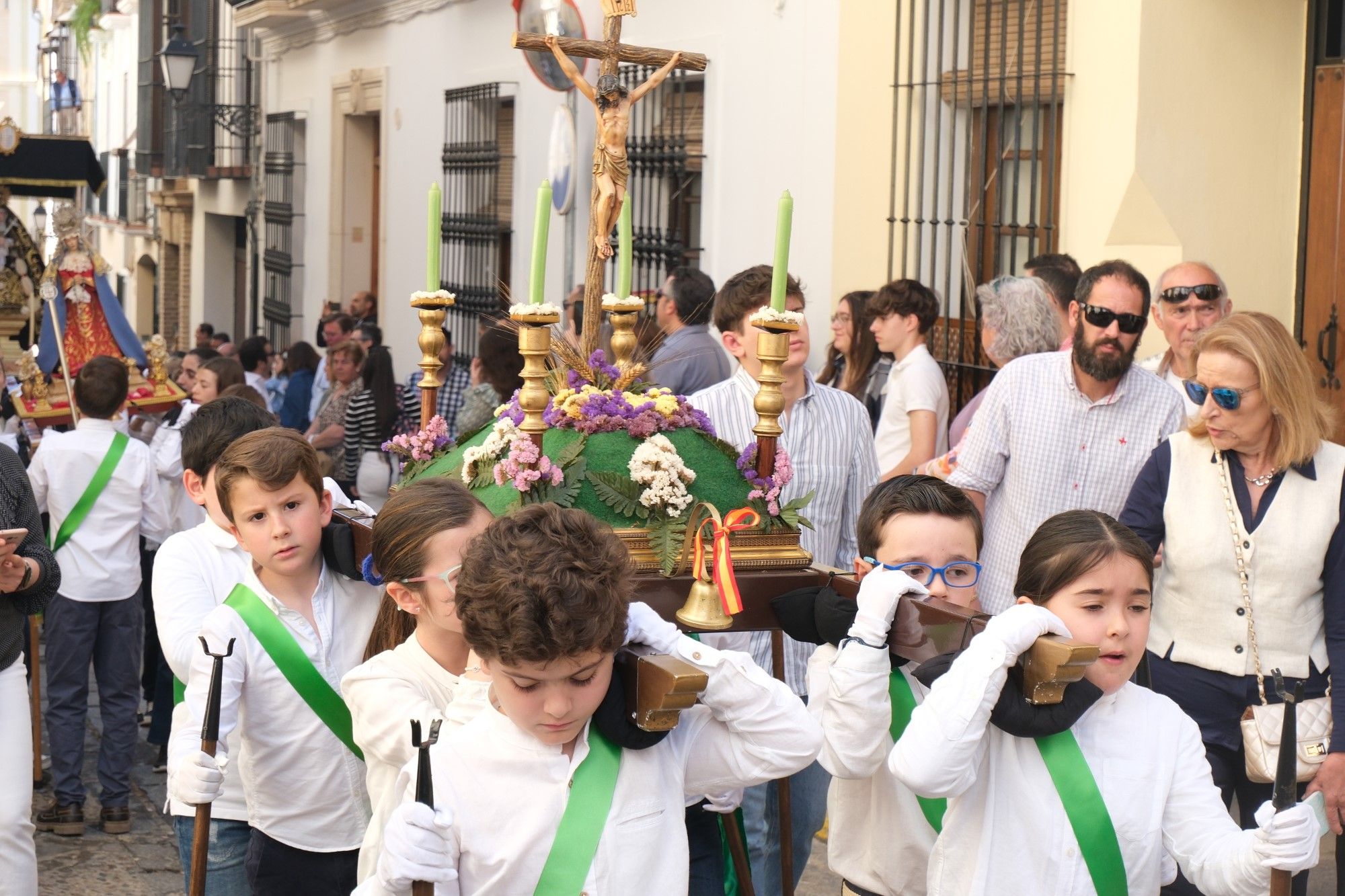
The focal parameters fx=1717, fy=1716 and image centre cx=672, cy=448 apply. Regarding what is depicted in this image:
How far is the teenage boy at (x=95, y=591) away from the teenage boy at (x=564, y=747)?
408 centimetres

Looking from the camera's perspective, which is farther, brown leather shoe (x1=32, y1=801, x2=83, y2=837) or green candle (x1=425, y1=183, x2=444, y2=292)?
brown leather shoe (x1=32, y1=801, x2=83, y2=837)

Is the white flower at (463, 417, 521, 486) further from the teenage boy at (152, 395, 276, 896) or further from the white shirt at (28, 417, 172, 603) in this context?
the white shirt at (28, 417, 172, 603)

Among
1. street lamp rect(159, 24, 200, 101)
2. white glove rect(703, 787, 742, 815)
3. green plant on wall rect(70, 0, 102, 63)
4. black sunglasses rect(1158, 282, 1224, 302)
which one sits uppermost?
green plant on wall rect(70, 0, 102, 63)

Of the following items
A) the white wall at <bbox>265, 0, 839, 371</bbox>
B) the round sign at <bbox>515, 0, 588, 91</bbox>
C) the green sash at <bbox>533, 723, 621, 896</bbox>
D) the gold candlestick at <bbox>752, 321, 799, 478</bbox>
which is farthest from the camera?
the round sign at <bbox>515, 0, 588, 91</bbox>

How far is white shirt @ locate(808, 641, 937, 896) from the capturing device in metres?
2.66

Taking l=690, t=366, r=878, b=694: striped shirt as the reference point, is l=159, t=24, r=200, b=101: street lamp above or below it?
above

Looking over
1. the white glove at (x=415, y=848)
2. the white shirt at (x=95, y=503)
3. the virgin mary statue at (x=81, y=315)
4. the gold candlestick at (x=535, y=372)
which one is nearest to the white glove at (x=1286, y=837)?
the white glove at (x=415, y=848)

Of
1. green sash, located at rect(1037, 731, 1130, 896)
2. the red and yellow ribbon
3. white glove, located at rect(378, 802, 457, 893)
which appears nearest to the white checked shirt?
the red and yellow ribbon

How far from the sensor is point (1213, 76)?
262 inches

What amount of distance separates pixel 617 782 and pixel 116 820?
4246 mm

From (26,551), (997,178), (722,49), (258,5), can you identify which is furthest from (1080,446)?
(258,5)

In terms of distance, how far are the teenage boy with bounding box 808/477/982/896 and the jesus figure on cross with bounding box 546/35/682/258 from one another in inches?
35.3

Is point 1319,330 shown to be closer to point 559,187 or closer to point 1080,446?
point 1080,446

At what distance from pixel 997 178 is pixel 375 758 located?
5.35 m
